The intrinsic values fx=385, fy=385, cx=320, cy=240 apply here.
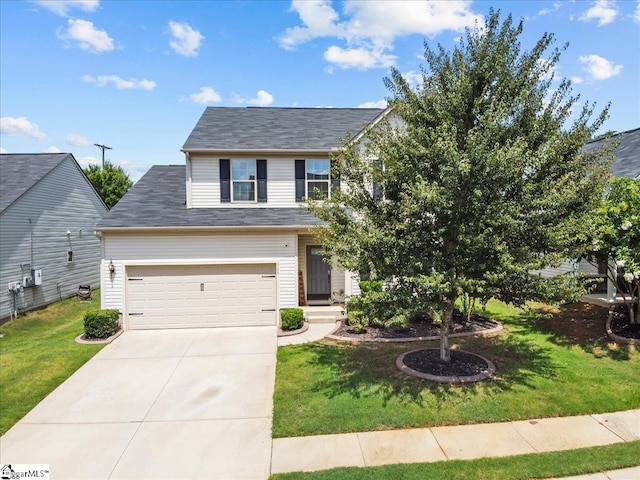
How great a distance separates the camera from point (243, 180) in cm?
1438

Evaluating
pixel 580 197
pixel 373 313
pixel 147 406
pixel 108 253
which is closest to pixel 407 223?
pixel 373 313

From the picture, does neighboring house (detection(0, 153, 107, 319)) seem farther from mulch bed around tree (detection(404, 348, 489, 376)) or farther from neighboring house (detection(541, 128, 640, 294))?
neighboring house (detection(541, 128, 640, 294))

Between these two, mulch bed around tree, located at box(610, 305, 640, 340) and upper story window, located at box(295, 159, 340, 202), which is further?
A: upper story window, located at box(295, 159, 340, 202)

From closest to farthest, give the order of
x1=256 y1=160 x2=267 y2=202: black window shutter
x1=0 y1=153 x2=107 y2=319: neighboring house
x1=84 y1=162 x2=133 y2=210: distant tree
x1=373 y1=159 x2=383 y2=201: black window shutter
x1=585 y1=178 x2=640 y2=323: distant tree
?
x1=373 y1=159 x2=383 y2=201: black window shutter
x1=585 y1=178 x2=640 y2=323: distant tree
x1=256 y1=160 x2=267 y2=202: black window shutter
x1=0 y1=153 x2=107 y2=319: neighboring house
x1=84 y1=162 x2=133 y2=210: distant tree

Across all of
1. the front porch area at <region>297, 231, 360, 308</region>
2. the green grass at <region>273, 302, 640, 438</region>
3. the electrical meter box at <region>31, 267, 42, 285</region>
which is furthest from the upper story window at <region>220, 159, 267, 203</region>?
the electrical meter box at <region>31, 267, 42, 285</region>

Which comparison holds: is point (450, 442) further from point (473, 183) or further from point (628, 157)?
point (628, 157)

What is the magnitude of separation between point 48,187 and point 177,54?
9.68 m

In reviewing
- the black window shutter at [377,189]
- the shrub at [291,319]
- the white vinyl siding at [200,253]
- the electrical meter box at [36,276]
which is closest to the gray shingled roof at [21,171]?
the electrical meter box at [36,276]

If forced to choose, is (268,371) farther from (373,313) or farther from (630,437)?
(630,437)

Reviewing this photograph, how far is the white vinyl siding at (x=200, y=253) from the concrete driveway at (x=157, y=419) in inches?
105

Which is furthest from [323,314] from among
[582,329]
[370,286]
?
[582,329]

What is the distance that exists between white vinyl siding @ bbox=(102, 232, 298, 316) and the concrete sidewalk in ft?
24.1

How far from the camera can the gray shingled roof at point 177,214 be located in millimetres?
12766

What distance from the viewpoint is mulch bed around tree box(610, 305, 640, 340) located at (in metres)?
10.3
